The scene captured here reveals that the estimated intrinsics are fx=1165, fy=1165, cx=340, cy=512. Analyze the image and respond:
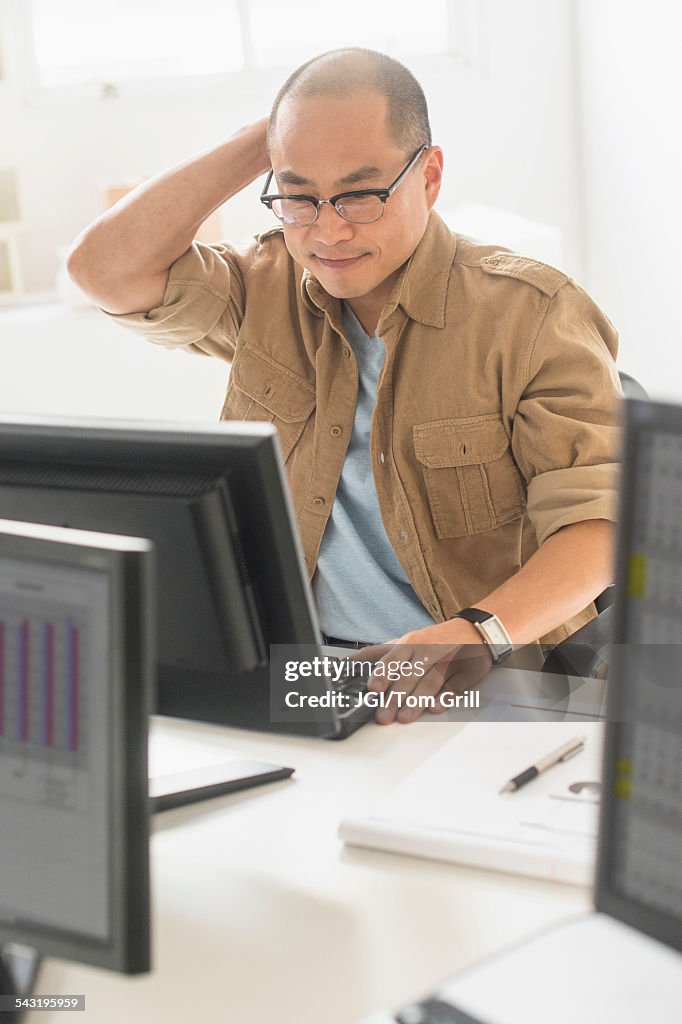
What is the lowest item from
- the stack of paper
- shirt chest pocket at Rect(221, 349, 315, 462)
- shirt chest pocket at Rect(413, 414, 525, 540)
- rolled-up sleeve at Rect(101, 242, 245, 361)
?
the stack of paper

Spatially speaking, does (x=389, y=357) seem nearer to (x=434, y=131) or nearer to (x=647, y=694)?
(x=647, y=694)

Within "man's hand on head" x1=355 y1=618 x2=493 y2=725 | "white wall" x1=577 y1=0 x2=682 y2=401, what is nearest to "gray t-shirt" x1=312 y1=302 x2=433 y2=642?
"man's hand on head" x1=355 y1=618 x2=493 y2=725

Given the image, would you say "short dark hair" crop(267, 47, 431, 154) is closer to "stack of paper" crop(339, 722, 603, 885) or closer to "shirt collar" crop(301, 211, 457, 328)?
"shirt collar" crop(301, 211, 457, 328)

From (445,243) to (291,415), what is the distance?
350 millimetres

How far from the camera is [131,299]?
1.86 m

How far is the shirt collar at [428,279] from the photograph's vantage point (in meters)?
1.69

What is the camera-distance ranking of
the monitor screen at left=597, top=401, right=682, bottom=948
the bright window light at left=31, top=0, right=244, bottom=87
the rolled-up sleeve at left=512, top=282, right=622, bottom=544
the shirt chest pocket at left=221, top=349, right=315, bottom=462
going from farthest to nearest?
the bright window light at left=31, top=0, right=244, bottom=87 < the shirt chest pocket at left=221, top=349, right=315, bottom=462 < the rolled-up sleeve at left=512, top=282, right=622, bottom=544 < the monitor screen at left=597, top=401, right=682, bottom=948

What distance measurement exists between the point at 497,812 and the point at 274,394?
0.93 meters

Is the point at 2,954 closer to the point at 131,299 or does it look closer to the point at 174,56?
the point at 131,299

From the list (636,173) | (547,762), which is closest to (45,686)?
(547,762)

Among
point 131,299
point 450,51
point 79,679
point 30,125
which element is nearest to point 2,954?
point 79,679

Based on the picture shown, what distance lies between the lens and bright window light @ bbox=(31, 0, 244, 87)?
11.3ft

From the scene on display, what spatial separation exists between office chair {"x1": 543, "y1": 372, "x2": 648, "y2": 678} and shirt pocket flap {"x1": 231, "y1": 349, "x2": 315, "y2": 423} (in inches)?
19.1

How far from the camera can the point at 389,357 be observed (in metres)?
1.70
